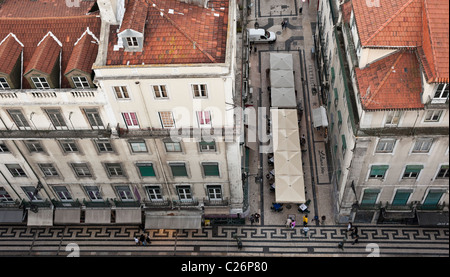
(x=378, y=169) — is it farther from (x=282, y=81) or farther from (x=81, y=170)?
(x=81, y=170)

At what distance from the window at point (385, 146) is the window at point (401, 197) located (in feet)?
24.4

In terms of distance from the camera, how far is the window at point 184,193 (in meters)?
51.9

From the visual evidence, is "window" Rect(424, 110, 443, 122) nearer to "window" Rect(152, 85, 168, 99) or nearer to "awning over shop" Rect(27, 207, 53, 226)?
"window" Rect(152, 85, 168, 99)

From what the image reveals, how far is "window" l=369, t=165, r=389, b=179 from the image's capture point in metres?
46.4

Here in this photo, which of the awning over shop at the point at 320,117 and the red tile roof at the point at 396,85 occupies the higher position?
the awning over shop at the point at 320,117

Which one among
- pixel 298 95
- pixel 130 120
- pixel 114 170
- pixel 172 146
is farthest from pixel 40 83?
pixel 298 95

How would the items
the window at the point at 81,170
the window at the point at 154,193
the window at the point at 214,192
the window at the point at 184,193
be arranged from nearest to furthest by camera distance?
the window at the point at 81,170 < the window at the point at 214,192 < the window at the point at 184,193 < the window at the point at 154,193

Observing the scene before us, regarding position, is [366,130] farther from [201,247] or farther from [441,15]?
[201,247]

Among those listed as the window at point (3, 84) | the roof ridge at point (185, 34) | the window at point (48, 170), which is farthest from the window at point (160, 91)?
the window at point (48, 170)

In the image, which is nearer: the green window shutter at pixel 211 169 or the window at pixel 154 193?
the green window shutter at pixel 211 169

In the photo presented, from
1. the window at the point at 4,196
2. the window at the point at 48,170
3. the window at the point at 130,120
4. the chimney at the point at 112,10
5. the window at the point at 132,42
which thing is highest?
the chimney at the point at 112,10

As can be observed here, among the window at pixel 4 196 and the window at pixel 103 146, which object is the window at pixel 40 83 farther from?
the window at pixel 4 196

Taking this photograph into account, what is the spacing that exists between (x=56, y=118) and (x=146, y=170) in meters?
11.5

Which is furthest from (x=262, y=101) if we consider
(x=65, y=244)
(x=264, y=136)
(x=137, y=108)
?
(x=65, y=244)
